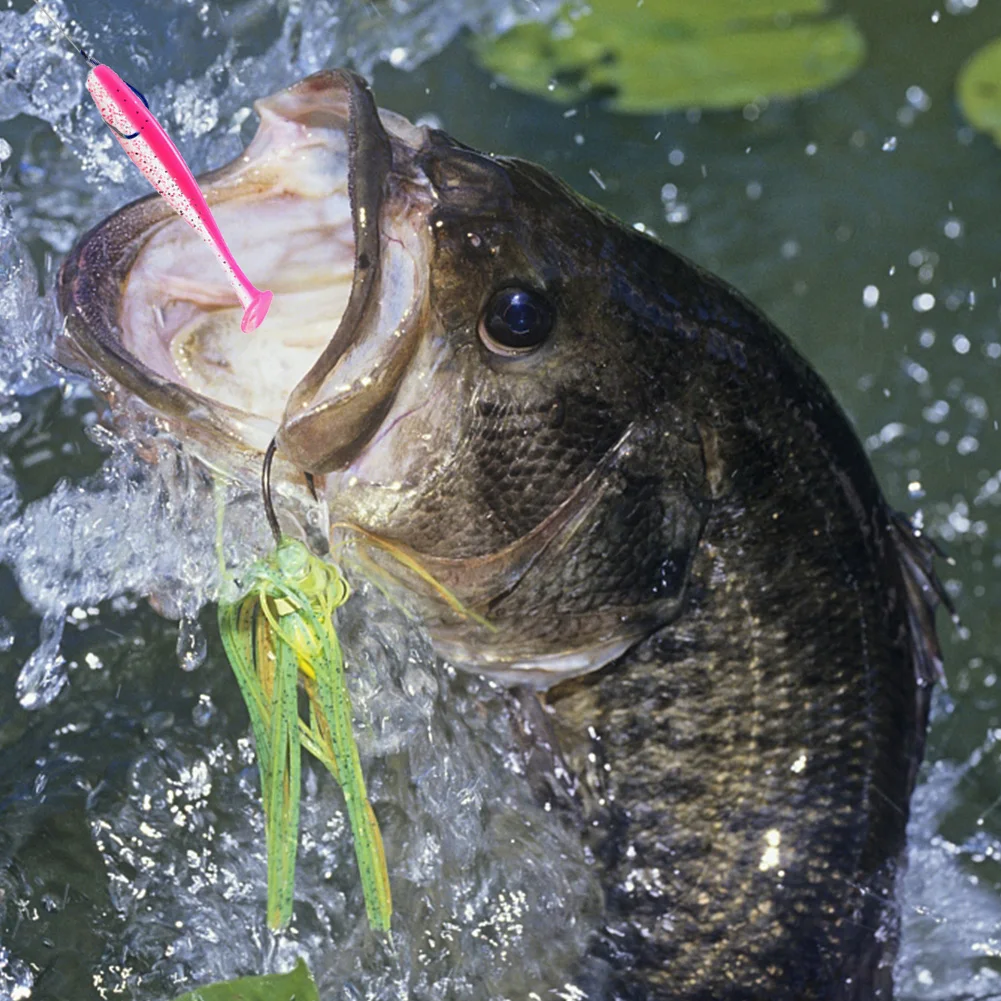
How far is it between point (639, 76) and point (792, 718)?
2.84 m

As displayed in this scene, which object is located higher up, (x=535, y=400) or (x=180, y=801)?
(x=535, y=400)

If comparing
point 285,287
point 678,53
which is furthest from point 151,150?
point 678,53

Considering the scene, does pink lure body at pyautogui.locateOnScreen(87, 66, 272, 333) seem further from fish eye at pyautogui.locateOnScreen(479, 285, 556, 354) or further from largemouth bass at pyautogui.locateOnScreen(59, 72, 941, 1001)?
fish eye at pyautogui.locateOnScreen(479, 285, 556, 354)

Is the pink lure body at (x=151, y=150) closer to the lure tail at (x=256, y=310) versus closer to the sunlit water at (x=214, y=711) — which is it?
the lure tail at (x=256, y=310)

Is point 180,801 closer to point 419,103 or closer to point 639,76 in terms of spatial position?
point 419,103

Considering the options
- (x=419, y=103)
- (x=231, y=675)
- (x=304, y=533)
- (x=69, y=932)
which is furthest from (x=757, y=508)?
(x=419, y=103)

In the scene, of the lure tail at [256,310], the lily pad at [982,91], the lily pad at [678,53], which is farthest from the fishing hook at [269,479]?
the lily pad at [982,91]

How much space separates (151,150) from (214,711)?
4.97 feet

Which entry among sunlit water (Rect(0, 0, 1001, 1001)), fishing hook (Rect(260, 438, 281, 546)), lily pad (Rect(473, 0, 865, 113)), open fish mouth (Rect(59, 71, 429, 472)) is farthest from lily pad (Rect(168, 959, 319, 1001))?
lily pad (Rect(473, 0, 865, 113))

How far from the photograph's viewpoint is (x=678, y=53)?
166 inches

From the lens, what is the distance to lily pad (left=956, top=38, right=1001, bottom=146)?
4.37 meters

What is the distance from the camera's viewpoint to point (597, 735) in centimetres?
211

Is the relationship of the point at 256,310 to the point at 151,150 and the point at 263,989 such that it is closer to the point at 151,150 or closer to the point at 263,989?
the point at 151,150

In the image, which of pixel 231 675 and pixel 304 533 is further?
pixel 231 675
